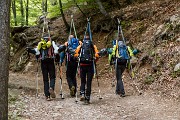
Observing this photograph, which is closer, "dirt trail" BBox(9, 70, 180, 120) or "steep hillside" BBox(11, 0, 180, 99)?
"dirt trail" BBox(9, 70, 180, 120)

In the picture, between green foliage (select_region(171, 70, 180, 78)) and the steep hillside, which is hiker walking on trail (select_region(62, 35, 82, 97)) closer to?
the steep hillside

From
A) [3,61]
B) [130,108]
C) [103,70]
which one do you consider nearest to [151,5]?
[103,70]

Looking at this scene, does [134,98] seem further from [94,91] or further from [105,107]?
[94,91]

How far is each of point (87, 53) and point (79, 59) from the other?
33 centimetres

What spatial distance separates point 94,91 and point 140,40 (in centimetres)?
484

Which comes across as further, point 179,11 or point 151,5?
point 151,5

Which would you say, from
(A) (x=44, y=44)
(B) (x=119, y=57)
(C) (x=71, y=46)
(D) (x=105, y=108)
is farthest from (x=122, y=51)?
(A) (x=44, y=44)

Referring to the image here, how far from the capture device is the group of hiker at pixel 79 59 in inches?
408

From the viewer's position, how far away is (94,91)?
13039 millimetres

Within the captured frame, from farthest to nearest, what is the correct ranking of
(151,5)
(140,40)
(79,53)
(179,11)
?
1. (151,5)
2. (140,40)
3. (179,11)
4. (79,53)

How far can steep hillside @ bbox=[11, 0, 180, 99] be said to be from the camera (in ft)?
39.5

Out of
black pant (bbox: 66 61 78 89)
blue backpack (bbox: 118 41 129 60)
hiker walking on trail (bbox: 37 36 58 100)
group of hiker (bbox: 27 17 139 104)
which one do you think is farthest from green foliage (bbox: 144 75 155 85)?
hiker walking on trail (bbox: 37 36 58 100)

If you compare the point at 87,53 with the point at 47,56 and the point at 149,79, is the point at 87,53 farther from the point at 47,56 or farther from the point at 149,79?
the point at 149,79

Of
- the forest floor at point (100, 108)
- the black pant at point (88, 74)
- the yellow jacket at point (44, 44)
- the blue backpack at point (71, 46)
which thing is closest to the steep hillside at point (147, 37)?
the forest floor at point (100, 108)
